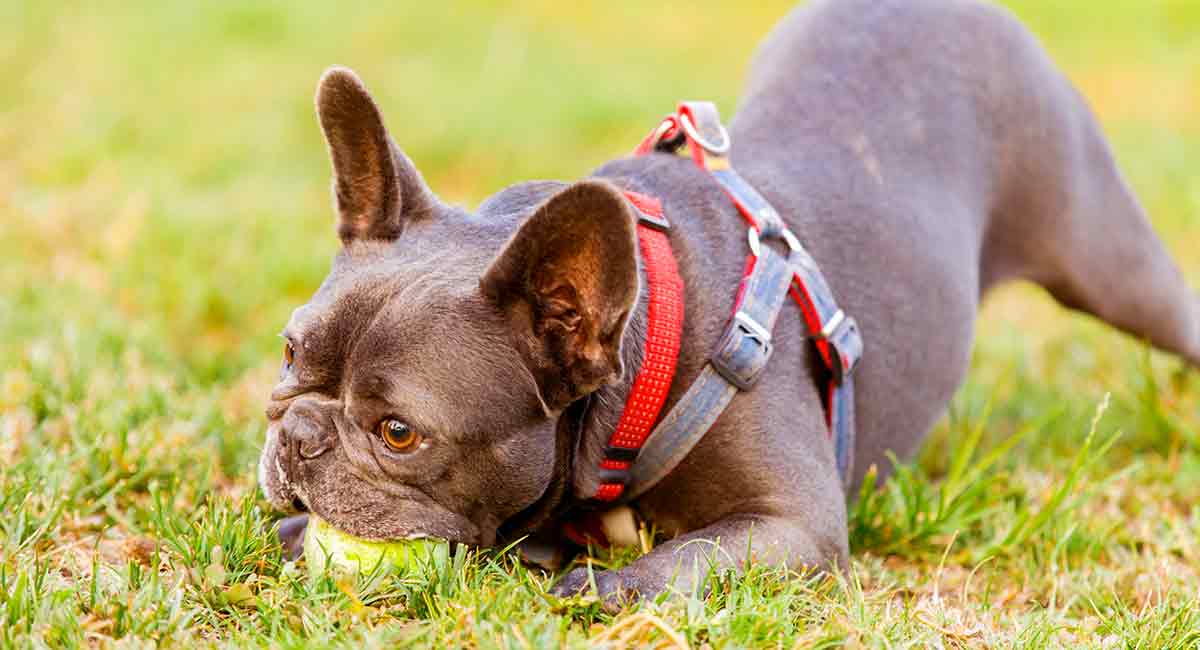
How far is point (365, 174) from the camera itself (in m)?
3.27

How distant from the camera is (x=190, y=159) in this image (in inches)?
297

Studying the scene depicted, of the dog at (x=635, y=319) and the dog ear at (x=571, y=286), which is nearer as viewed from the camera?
the dog ear at (x=571, y=286)

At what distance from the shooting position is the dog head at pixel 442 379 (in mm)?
2918

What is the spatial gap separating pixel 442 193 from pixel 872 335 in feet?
13.5

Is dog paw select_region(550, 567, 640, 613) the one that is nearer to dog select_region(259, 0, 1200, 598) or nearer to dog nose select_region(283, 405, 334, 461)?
dog select_region(259, 0, 1200, 598)

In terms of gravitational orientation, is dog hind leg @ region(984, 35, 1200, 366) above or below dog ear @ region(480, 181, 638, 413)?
below

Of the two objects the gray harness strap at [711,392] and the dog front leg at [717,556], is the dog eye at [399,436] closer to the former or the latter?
the dog front leg at [717,556]

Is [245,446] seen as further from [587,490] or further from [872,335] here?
[872,335]

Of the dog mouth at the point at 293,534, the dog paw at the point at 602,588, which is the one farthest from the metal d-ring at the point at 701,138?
the dog mouth at the point at 293,534

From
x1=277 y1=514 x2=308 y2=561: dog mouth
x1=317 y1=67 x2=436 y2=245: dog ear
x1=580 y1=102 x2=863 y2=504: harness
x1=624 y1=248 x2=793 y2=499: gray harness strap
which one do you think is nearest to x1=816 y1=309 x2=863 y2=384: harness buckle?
x1=580 y1=102 x2=863 y2=504: harness

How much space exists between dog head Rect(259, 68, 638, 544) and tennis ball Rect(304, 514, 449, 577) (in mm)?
34

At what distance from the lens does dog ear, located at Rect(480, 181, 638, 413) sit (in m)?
2.74

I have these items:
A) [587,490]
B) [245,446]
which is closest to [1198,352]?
[587,490]

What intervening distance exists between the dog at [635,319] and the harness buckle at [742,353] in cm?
5
